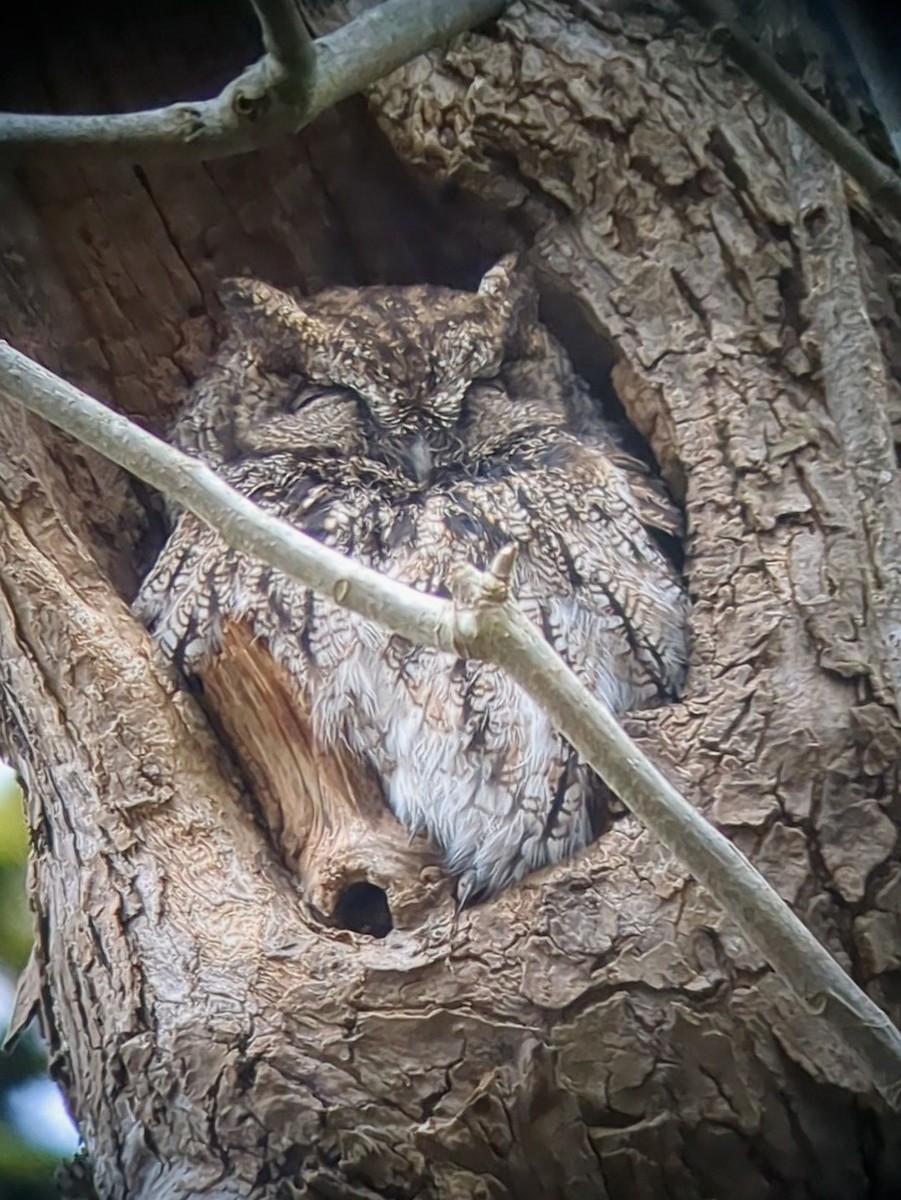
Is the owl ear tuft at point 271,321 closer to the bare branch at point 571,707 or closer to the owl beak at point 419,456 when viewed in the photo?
the owl beak at point 419,456

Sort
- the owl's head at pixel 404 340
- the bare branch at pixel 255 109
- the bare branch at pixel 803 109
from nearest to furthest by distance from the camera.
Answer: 1. the bare branch at pixel 803 109
2. the bare branch at pixel 255 109
3. the owl's head at pixel 404 340

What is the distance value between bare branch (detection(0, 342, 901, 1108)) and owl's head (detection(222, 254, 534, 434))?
898 mm

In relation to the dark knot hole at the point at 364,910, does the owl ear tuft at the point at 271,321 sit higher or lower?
higher

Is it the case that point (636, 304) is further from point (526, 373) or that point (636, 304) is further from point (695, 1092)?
point (695, 1092)

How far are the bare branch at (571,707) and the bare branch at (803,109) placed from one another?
0.65 metres

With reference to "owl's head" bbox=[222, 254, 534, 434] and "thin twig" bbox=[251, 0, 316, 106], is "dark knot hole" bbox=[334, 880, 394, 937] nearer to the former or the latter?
"owl's head" bbox=[222, 254, 534, 434]

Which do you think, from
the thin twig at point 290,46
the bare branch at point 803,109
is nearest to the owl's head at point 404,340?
the thin twig at point 290,46

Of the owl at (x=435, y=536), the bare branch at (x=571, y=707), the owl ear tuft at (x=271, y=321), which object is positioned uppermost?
the owl ear tuft at (x=271, y=321)

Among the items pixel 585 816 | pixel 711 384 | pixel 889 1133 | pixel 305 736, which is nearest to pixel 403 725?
pixel 305 736

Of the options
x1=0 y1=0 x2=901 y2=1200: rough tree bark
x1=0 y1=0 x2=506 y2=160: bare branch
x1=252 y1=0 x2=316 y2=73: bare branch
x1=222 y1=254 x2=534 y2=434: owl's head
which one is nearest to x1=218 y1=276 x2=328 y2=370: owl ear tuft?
x1=222 y1=254 x2=534 y2=434: owl's head

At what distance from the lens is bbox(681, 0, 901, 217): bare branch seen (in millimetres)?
1400

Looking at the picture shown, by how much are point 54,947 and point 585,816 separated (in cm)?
75

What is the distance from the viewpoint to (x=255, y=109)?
1.59 metres

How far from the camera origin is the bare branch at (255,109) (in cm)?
155
